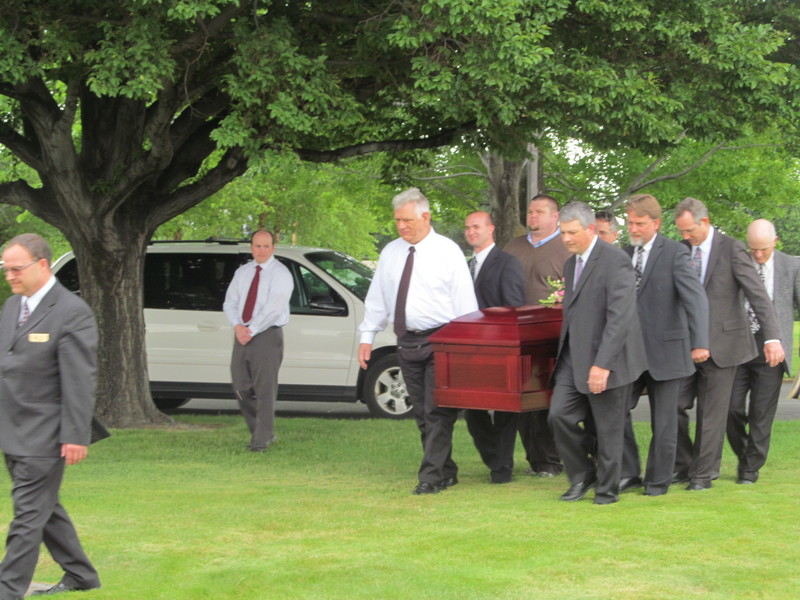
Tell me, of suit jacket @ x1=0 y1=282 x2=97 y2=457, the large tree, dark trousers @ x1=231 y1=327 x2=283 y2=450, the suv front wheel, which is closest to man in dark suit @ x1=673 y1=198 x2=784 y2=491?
the large tree

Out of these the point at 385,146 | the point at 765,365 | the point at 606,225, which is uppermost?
the point at 385,146

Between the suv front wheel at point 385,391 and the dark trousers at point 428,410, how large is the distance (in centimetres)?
612

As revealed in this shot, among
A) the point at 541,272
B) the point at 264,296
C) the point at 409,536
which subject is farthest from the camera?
the point at 264,296

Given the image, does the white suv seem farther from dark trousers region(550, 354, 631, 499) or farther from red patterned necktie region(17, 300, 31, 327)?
red patterned necktie region(17, 300, 31, 327)

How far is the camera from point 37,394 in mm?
6016

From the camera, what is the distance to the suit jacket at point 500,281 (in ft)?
31.3

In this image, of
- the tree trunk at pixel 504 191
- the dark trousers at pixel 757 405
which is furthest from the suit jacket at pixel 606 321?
the tree trunk at pixel 504 191

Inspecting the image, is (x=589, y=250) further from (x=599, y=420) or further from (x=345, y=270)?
(x=345, y=270)

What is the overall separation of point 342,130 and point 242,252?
7.20 ft

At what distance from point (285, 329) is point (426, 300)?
21.4 feet

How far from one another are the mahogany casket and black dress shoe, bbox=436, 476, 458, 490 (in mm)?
660

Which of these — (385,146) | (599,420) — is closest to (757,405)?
(599,420)

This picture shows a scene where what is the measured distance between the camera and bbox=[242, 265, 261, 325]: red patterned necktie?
12.2 metres

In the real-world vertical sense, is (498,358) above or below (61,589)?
above
